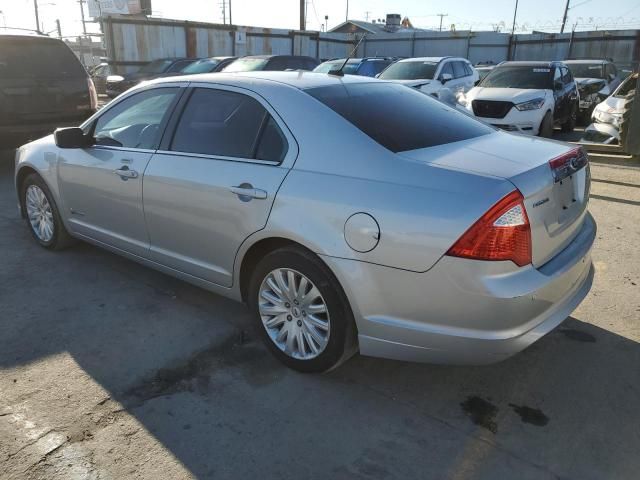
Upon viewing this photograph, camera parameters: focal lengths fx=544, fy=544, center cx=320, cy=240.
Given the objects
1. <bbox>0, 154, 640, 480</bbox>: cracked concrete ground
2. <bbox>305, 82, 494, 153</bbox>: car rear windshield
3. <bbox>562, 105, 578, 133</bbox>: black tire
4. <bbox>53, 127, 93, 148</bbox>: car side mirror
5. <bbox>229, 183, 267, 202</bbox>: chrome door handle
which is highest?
<bbox>305, 82, 494, 153</bbox>: car rear windshield

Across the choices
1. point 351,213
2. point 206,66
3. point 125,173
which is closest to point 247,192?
point 351,213

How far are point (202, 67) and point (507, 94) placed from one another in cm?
917

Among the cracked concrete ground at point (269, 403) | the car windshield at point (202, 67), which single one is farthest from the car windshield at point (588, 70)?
the cracked concrete ground at point (269, 403)

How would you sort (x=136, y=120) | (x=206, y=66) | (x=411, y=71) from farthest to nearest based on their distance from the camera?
(x=206, y=66) < (x=411, y=71) < (x=136, y=120)

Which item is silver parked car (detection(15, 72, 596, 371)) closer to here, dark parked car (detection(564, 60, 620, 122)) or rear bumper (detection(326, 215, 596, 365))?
rear bumper (detection(326, 215, 596, 365))

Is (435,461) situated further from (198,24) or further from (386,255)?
(198,24)

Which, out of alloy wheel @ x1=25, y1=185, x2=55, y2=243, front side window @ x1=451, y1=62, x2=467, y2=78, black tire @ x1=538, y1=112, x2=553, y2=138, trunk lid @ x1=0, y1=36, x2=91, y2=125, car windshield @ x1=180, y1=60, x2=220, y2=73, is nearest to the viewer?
alloy wheel @ x1=25, y1=185, x2=55, y2=243

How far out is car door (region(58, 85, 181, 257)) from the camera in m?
3.78

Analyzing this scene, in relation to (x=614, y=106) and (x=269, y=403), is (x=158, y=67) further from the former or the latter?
(x=269, y=403)

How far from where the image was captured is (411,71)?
13.1 m

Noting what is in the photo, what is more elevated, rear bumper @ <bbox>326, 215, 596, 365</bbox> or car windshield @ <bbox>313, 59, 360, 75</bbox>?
car windshield @ <bbox>313, 59, 360, 75</bbox>

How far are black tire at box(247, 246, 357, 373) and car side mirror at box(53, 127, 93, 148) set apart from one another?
6.67 feet

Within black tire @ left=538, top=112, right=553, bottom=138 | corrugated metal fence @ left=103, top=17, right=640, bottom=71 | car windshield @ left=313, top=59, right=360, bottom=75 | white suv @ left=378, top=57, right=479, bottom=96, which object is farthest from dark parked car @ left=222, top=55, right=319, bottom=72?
corrugated metal fence @ left=103, top=17, right=640, bottom=71

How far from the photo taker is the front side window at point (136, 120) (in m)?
3.78
